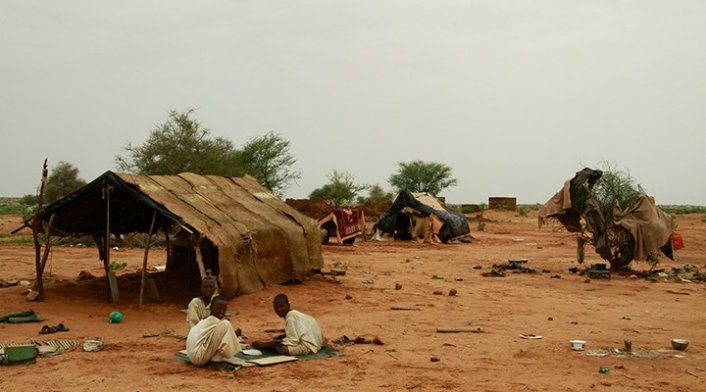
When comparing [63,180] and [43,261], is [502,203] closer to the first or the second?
[63,180]

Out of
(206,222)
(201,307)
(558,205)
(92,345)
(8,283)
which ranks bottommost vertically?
(92,345)

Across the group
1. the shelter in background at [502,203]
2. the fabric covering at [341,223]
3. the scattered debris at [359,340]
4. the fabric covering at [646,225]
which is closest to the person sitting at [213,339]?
the scattered debris at [359,340]

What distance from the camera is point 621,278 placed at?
613 inches

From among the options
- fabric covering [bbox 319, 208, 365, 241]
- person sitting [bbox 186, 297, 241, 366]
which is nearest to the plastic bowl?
person sitting [bbox 186, 297, 241, 366]

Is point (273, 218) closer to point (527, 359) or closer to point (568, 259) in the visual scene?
point (527, 359)

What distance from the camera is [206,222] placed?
36.6ft

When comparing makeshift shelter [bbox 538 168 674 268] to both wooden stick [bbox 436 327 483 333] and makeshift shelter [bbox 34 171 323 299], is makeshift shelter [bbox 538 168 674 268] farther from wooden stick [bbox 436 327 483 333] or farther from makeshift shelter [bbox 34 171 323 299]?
wooden stick [bbox 436 327 483 333]

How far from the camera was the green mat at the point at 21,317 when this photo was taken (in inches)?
388

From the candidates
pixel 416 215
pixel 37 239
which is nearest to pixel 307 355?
pixel 37 239

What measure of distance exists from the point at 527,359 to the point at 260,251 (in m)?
5.66

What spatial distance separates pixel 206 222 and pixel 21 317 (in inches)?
114

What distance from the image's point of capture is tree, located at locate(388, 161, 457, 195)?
53719 mm

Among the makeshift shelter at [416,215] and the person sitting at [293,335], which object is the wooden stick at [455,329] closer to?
the person sitting at [293,335]

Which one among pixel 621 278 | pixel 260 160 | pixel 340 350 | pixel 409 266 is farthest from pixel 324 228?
pixel 340 350
